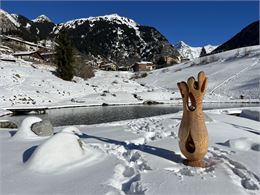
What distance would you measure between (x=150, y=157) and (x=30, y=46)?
8672cm

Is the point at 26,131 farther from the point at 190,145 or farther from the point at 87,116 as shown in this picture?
the point at 87,116

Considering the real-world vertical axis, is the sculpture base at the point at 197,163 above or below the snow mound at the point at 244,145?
below

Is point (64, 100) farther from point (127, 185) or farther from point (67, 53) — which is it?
point (127, 185)

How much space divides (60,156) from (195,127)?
9.49ft

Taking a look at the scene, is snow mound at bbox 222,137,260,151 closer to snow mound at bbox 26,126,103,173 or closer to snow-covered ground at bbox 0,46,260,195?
snow-covered ground at bbox 0,46,260,195

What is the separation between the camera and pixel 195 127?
703 centimetres

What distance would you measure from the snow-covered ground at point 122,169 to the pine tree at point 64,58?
4164cm

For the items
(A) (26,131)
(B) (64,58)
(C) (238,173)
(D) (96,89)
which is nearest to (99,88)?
(D) (96,89)

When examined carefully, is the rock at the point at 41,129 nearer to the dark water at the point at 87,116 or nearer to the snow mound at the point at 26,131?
the snow mound at the point at 26,131

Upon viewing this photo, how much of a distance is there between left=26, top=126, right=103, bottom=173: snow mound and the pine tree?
142 ft

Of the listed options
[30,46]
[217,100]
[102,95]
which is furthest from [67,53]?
[30,46]

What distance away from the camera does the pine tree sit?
1982 inches

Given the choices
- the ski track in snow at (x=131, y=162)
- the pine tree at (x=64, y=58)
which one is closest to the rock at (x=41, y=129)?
the ski track in snow at (x=131, y=162)

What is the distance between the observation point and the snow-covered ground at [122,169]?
566 cm
